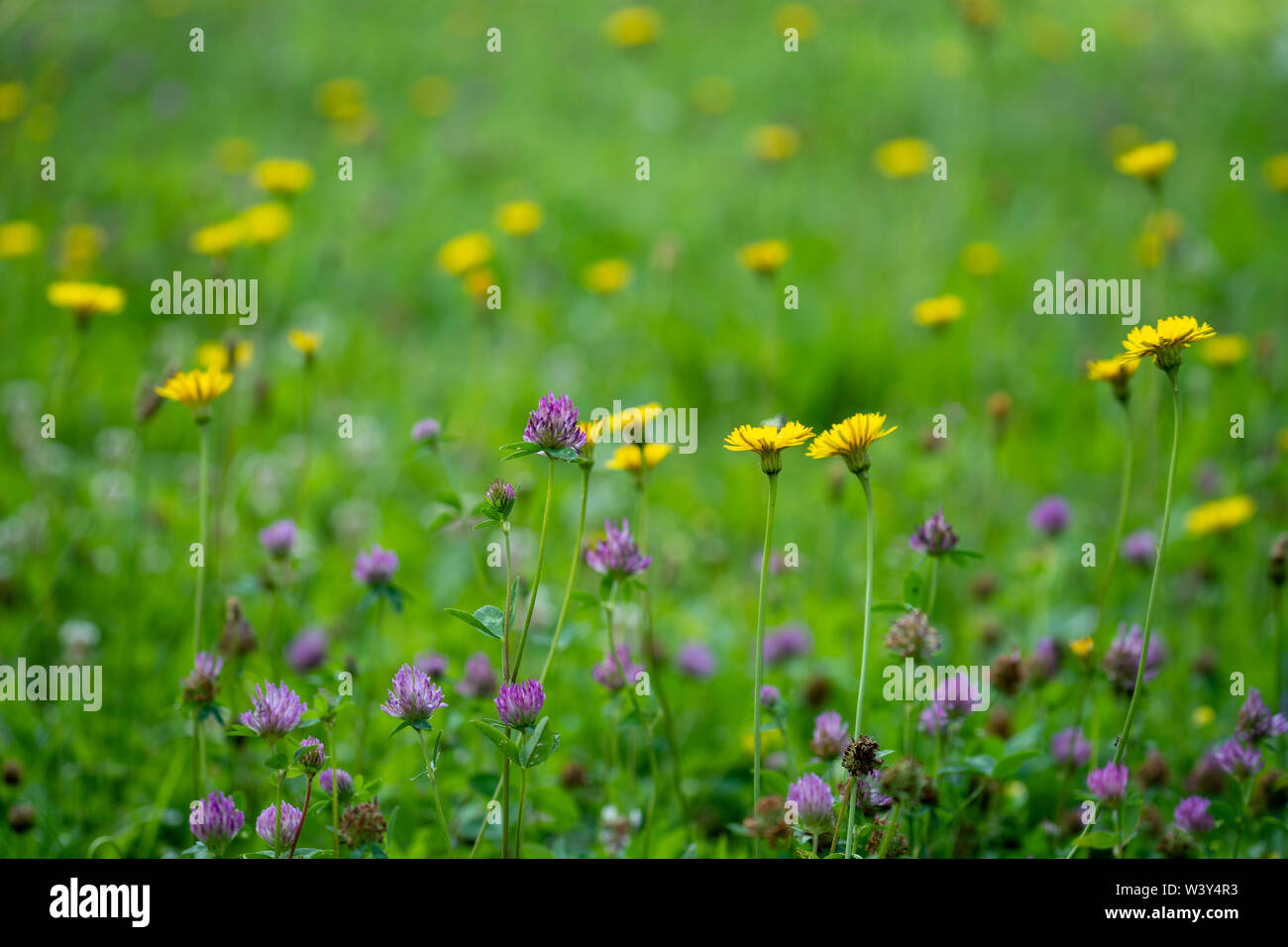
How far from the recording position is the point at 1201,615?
7.32 feet

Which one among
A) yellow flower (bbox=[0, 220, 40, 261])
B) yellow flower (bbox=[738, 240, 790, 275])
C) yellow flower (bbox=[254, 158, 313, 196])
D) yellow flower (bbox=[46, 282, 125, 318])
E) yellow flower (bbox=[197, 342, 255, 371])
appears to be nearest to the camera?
yellow flower (bbox=[197, 342, 255, 371])

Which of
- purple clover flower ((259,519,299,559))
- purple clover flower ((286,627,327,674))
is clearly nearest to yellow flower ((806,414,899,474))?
purple clover flower ((259,519,299,559))

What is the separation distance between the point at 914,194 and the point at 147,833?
368 centimetres

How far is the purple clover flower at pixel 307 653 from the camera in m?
1.98

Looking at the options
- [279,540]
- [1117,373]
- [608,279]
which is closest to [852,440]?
[1117,373]

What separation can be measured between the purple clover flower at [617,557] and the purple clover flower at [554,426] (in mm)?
206

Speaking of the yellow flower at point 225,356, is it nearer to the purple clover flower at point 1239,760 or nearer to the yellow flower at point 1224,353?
the purple clover flower at point 1239,760

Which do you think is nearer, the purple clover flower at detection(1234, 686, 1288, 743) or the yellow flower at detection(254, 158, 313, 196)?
the purple clover flower at detection(1234, 686, 1288, 743)

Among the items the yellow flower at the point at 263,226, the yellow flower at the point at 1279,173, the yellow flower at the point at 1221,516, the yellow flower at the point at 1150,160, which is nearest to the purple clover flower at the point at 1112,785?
the yellow flower at the point at 1221,516

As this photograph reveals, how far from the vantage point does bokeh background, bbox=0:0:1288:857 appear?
1.95 metres

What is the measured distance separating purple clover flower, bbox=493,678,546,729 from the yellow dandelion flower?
368 mm

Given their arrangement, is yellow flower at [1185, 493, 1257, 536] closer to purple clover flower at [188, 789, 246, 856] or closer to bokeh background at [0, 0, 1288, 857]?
bokeh background at [0, 0, 1288, 857]

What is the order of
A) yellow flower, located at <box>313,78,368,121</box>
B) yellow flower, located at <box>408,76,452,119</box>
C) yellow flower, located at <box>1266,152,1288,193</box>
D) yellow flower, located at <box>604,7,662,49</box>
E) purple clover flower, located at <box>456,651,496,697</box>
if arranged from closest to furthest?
purple clover flower, located at <box>456,651,496,697</box> < yellow flower, located at <box>1266,152,1288,193</box> < yellow flower, located at <box>313,78,368,121</box> < yellow flower, located at <box>604,7,662,49</box> < yellow flower, located at <box>408,76,452,119</box>
